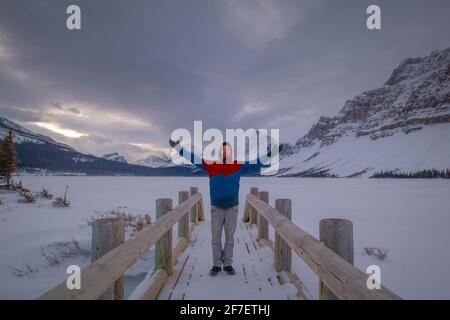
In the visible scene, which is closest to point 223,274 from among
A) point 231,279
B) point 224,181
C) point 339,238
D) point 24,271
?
point 231,279

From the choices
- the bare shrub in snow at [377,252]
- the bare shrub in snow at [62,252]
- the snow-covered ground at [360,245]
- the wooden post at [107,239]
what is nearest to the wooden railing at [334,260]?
the wooden post at [107,239]

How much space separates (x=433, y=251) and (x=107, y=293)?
8.23 m

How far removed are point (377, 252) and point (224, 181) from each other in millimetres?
5127

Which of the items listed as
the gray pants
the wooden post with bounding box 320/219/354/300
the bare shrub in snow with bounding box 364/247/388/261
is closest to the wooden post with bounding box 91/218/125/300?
the wooden post with bounding box 320/219/354/300

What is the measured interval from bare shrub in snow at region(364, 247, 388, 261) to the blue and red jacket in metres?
4.63

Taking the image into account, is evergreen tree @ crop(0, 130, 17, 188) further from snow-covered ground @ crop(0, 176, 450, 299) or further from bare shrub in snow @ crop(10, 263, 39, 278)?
bare shrub in snow @ crop(10, 263, 39, 278)

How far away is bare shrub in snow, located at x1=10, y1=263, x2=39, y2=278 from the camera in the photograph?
765 centimetres

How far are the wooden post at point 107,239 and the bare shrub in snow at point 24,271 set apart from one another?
21.4 ft

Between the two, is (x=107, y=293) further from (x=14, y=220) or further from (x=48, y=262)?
(x=14, y=220)

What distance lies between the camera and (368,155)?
193750 mm

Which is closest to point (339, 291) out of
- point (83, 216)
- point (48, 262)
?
point (48, 262)

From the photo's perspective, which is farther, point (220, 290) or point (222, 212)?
point (222, 212)

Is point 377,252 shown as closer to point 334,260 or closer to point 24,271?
point 334,260
